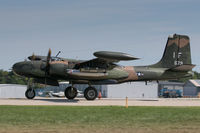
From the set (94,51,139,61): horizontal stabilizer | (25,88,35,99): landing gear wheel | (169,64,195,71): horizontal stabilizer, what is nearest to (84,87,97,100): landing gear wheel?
(94,51,139,61): horizontal stabilizer

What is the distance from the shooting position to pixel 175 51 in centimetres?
3522

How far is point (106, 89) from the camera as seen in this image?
253ft

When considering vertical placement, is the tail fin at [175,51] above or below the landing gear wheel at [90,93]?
above

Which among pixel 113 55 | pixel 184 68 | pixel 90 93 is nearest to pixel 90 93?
pixel 90 93

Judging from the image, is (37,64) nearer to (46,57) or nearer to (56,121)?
(46,57)

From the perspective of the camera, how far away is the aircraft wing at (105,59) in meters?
27.7

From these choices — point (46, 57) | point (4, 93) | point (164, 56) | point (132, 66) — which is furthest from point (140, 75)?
point (4, 93)

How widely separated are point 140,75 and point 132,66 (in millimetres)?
1197

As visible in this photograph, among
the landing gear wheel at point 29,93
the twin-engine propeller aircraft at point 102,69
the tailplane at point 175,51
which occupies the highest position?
the tailplane at point 175,51

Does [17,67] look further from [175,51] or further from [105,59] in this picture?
[175,51]

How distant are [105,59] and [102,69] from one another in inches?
77.9

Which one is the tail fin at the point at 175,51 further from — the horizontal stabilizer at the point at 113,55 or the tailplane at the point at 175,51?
the horizontal stabilizer at the point at 113,55

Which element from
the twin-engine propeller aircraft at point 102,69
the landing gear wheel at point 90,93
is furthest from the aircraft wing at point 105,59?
the landing gear wheel at point 90,93

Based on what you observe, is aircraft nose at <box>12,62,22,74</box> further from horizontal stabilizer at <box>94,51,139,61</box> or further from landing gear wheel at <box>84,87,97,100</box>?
horizontal stabilizer at <box>94,51,139,61</box>
